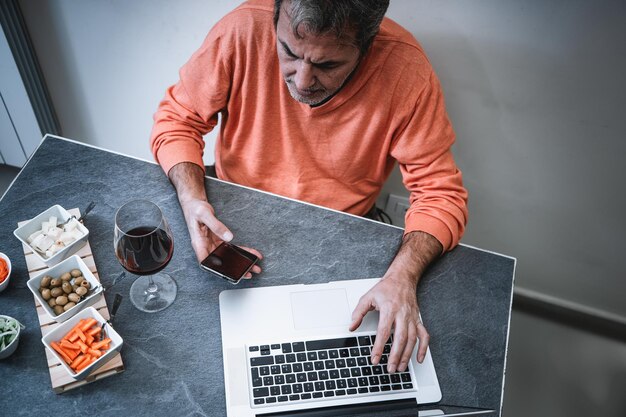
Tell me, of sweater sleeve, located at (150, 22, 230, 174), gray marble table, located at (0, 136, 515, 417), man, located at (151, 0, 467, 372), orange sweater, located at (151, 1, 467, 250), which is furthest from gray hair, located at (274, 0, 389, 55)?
gray marble table, located at (0, 136, 515, 417)

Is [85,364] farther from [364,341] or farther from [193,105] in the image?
[193,105]

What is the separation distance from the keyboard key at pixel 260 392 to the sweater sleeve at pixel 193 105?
2.10 feet

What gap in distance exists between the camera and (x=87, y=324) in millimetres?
994

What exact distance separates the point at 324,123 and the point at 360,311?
1.97ft

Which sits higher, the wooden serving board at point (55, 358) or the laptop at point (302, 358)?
the wooden serving board at point (55, 358)

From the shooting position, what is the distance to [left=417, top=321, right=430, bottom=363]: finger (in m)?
1.06

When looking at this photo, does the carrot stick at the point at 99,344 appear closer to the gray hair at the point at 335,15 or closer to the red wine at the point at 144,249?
the red wine at the point at 144,249

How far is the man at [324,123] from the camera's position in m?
1.17

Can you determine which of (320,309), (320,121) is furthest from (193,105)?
(320,309)

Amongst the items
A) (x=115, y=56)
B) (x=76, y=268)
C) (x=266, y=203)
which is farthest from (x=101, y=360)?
(x=115, y=56)

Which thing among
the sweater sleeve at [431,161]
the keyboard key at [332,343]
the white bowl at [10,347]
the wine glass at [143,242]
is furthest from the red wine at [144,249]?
the sweater sleeve at [431,161]

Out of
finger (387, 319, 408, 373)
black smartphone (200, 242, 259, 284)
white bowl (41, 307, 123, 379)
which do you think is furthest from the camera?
black smartphone (200, 242, 259, 284)

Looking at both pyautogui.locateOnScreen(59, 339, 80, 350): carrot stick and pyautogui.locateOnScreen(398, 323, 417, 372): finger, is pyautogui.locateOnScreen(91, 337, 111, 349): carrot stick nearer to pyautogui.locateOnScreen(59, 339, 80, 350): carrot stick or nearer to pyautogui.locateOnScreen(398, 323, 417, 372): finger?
pyautogui.locateOnScreen(59, 339, 80, 350): carrot stick

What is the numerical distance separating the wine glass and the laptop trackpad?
11.3 inches
